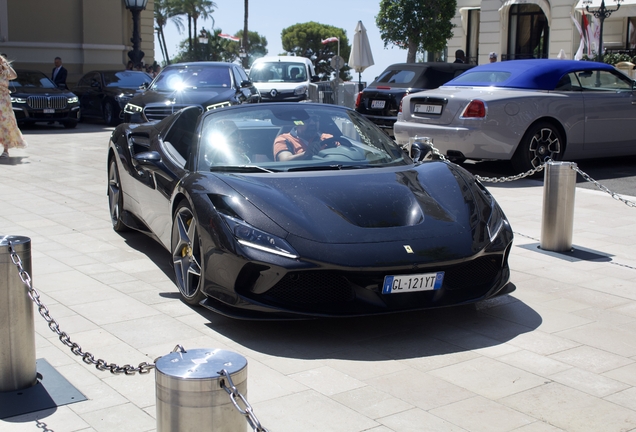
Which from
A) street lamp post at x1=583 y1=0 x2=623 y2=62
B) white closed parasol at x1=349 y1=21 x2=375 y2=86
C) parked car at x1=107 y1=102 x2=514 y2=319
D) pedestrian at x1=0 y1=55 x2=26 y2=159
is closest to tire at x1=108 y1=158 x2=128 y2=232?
parked car at x1=107 y1=102 x2=514 y2=319

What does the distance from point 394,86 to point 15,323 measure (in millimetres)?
11740

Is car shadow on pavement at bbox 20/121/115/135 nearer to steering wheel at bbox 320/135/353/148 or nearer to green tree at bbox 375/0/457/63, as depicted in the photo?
steering wheel at bbox 320/135/353/148

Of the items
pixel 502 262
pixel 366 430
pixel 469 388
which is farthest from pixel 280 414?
pixel 502 262

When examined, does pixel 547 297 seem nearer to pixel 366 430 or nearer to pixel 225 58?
pixel 366 430

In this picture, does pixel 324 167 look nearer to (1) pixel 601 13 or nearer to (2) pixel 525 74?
(2) pixel 525 74

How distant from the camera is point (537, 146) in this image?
1098cm

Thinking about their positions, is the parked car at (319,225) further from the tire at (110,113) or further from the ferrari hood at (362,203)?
the tire at (110,113)

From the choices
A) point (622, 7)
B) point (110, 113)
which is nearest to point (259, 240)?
point (110, 113)

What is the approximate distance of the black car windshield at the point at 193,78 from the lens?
15.7 metres

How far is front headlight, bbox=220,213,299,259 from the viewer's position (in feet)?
14.4

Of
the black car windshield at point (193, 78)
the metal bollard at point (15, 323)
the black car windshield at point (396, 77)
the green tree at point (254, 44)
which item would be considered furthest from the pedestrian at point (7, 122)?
the green tree at point (254, 44)

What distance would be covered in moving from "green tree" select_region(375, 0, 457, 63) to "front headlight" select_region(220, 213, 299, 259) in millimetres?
30070

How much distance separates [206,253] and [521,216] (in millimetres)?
4652

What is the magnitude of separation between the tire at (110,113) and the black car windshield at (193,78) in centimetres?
511
